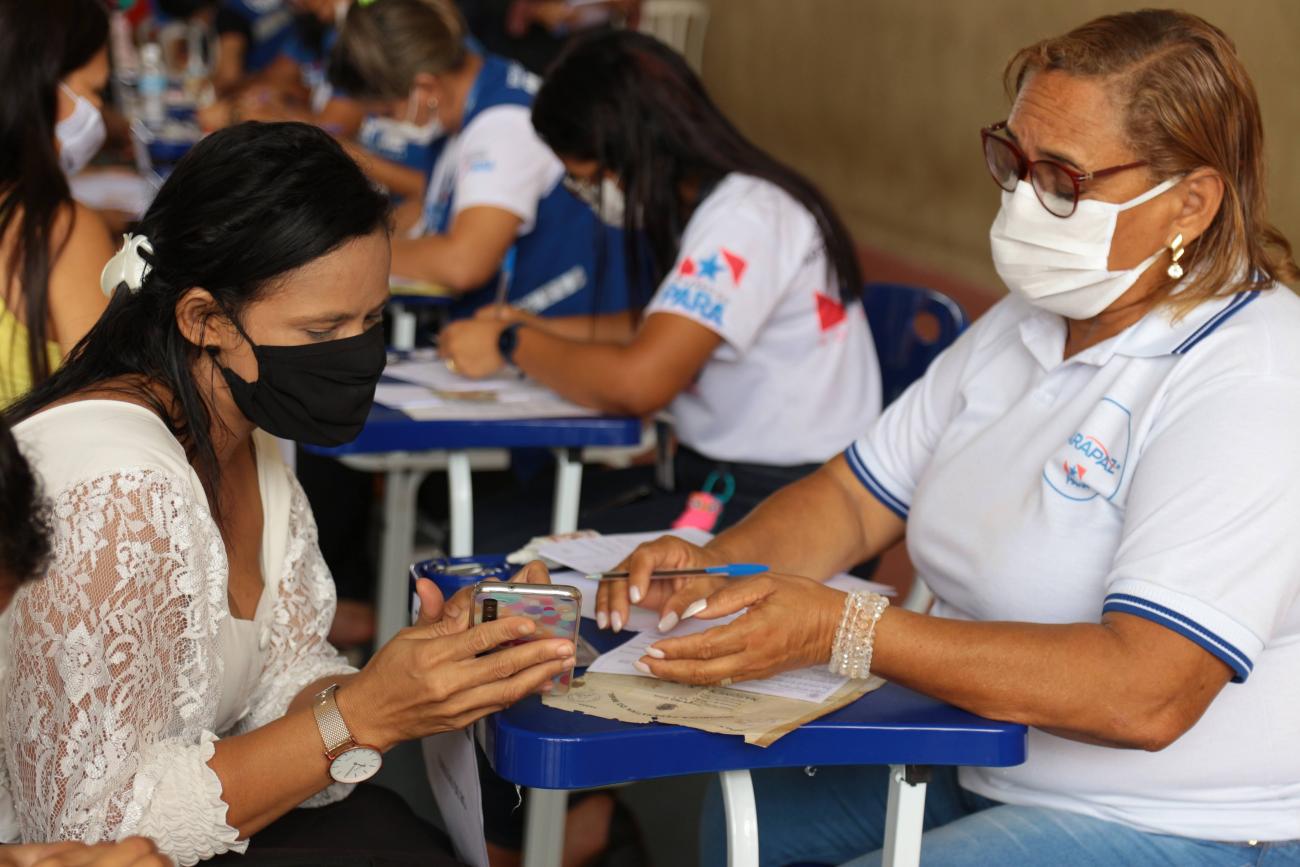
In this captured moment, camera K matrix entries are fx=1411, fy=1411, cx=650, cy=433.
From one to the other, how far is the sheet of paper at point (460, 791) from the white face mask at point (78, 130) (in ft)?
4.98

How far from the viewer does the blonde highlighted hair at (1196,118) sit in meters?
1.62

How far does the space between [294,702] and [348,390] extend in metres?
0.41

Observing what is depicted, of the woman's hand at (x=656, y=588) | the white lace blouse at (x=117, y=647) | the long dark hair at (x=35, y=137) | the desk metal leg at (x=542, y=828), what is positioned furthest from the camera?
the long dark hair at (x=35, y=137)

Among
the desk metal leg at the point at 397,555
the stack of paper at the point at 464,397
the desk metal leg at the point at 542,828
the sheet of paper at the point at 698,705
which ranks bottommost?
the desk metal leg at the point at 397,555

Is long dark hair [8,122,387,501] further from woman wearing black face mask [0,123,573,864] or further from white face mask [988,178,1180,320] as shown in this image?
white face mask [988,178,1180,320]

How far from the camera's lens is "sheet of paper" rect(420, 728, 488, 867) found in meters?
1.56

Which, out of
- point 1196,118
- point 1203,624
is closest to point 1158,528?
point 1203,624

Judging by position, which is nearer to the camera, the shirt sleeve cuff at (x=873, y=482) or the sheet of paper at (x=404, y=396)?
the shirt sleeve cuff at (x=873, y=482)

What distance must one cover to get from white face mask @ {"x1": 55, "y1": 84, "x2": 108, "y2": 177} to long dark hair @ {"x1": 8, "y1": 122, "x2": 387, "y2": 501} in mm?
Answer: 1196

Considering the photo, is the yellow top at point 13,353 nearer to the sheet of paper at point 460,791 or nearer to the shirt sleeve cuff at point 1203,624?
the sheet of paper at point 460,791

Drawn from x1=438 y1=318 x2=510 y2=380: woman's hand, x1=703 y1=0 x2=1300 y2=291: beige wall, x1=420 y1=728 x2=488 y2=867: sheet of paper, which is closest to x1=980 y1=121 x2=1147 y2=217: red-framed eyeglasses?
x1=420 y1=728 x2=488 y2=867: sheet of paper

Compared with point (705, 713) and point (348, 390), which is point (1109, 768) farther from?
point (348, 390)

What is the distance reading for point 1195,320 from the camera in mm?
1619

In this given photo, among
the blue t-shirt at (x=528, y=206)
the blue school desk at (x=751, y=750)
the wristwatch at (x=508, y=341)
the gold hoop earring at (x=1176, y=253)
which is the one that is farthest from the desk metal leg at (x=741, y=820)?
the blue t-shirt at (x=528, y=206)
